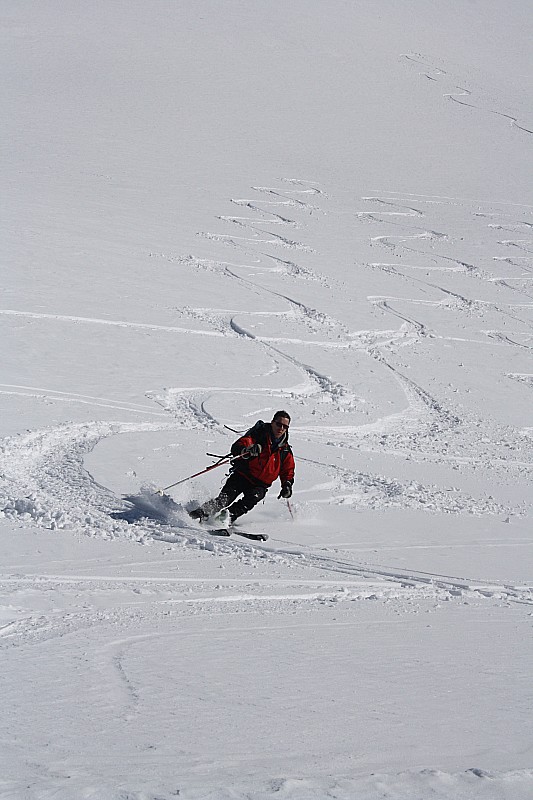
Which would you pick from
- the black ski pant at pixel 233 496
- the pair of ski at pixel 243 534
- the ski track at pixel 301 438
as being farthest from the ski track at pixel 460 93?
the pair of ski at pixel 243 534

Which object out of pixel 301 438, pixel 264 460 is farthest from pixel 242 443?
pixel 301 438

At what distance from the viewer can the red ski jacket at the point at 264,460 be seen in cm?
772

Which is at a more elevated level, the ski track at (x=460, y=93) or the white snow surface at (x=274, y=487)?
the ski track at (x=460, y=93)

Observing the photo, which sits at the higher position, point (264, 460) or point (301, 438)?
point (264, 460)

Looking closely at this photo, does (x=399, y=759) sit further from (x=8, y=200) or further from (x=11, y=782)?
(x=8, y=200)

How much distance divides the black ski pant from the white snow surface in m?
0.37

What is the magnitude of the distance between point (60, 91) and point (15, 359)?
105 ft

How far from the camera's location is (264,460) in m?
7.79

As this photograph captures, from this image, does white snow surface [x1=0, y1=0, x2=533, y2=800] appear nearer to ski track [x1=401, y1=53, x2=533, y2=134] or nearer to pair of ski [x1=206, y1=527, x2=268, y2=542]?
pair of ski [x1=206, y1=527, x2=268, y2=542]

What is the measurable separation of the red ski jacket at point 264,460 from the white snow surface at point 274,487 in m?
0.55

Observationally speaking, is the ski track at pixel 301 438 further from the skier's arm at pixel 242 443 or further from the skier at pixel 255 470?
the skier's arm at pixel 242 443

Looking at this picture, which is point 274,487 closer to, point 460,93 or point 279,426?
point 279,426

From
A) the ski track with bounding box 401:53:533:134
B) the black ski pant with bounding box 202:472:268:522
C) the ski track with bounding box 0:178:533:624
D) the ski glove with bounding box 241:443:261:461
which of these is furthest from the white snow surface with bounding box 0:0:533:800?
the ski track with bounding box 401:53:533:134

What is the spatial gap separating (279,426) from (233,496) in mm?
875
